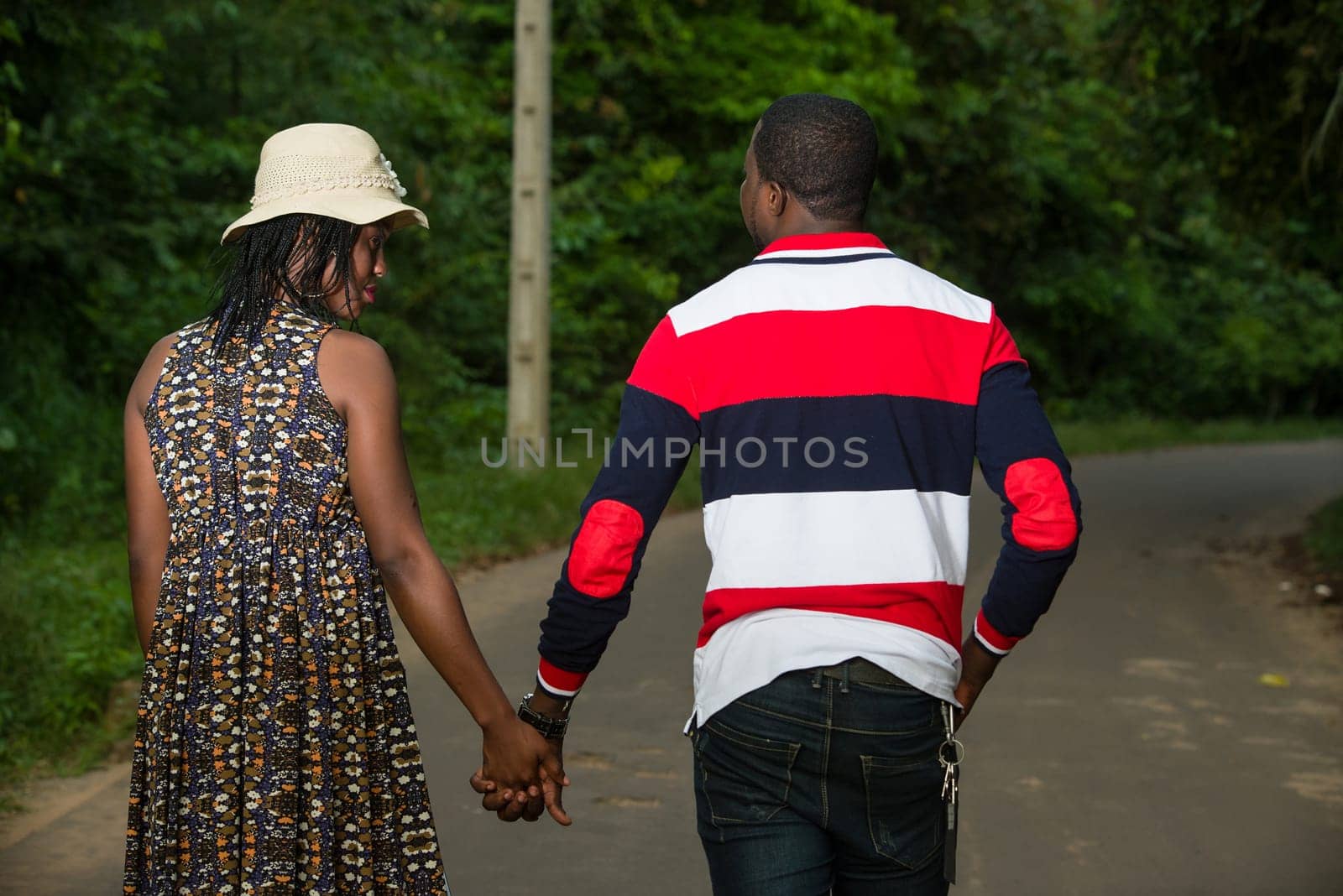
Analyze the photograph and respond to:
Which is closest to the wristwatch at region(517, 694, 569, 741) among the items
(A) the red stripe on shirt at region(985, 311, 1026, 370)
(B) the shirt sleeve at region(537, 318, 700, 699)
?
(B) the shirt sleeve at region(537, 318, 700, 699)

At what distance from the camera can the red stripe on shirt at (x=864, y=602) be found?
253 cm

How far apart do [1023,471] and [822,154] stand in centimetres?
62

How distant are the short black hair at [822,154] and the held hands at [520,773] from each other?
3.52 ft

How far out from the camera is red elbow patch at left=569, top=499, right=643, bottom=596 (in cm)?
267

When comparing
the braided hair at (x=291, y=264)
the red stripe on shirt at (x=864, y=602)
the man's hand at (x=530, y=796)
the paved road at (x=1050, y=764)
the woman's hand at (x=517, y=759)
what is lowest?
the paved road at (x=1050, y=764)

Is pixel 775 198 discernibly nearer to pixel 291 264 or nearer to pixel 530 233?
pixel 291 264

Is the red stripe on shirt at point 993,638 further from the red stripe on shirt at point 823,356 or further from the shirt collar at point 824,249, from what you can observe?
the shirt collar at point 824,249

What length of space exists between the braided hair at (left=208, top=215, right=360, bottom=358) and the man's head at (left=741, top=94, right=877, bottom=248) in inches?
29.8

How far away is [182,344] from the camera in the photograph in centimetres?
287

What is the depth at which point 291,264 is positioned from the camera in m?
2.93

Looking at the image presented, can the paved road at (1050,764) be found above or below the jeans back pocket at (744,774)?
below

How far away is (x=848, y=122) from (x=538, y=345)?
11134 millimetres

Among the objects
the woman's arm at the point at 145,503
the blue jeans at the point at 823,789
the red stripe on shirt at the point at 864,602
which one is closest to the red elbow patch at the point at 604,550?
the red stripe on shirt at the point at 864,602

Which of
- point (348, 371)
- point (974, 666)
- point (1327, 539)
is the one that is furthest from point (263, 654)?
point (1327, 539)
